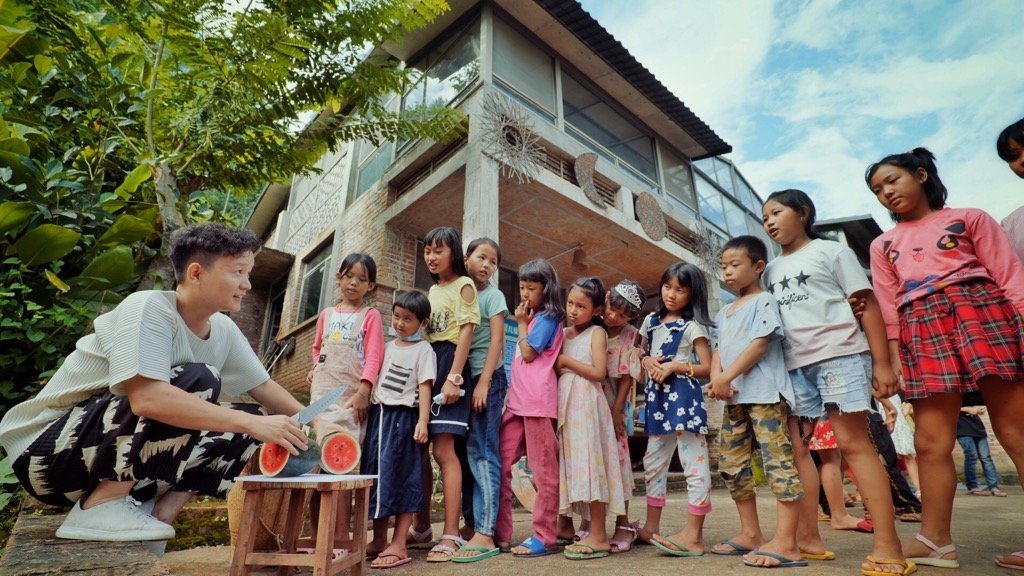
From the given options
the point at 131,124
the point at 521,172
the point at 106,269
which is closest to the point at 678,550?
the point at 106,269

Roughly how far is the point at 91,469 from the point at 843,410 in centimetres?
265

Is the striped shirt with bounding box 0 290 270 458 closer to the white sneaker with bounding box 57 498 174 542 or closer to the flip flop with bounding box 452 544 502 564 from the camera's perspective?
the white sneaker with bounding box 57 498 174 542

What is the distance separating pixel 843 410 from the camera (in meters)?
2.00

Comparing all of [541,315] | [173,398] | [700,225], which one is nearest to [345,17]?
[541,315]

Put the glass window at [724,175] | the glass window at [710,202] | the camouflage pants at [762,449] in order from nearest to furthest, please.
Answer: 1. the camouflage pants at [762,449]
2. the glass window at [710,202]
3. the glass window at [724,175]

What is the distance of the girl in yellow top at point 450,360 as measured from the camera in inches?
96.5

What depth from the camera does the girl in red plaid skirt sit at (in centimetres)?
184

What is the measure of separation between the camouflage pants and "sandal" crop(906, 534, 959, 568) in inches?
17.0

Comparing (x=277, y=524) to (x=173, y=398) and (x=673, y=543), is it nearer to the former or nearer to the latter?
(x=173, y=398)

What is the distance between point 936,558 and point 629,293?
1.67 meters

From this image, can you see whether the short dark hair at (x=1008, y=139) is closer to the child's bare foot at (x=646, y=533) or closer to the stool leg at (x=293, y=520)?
the child's bare foot at (x=646, y=533)

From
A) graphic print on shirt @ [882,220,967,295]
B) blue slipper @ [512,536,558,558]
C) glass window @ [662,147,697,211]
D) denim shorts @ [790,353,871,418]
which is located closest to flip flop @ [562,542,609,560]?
blue slipper @ [512,536,558,558]

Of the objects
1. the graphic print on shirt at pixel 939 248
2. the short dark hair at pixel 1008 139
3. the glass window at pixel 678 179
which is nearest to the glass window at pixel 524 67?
the glass window at pixel 678 179

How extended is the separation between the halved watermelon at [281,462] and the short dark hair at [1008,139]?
10.1 ft
